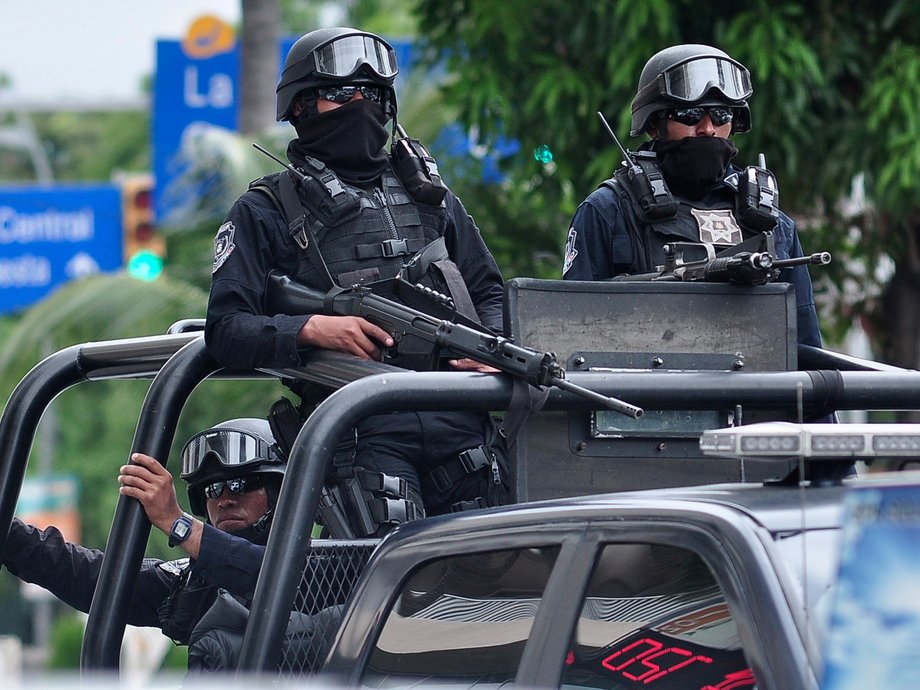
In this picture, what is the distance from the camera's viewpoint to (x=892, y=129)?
6.64 metres

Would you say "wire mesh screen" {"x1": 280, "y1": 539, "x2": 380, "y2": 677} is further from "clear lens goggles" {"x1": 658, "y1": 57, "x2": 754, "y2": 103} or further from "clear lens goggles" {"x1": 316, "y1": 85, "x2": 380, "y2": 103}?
"clear lens goggles" {"x1": 658, "y1": 57, "x2": 754, "y2": 103}

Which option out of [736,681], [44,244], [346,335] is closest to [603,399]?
[346,335]

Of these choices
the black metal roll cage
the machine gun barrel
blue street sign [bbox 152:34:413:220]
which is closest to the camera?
the black metal roll cage

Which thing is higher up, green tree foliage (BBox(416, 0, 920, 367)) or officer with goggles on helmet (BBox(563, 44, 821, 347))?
green tree foliage (BBox(416, 0, 920, 367))

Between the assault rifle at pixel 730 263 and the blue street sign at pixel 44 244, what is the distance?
15365 mm

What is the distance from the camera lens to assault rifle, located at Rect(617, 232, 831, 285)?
374 centimetres

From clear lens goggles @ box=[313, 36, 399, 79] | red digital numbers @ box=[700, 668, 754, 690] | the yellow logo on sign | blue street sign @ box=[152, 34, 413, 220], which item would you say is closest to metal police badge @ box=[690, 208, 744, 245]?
clear lens goggles @ box=[313, 36, 399, 79]

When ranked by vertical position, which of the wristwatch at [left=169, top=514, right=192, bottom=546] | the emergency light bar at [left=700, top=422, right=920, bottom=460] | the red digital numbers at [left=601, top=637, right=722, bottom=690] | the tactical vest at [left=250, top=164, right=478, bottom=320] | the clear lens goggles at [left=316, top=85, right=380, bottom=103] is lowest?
the red digital numbers at [left=601, top=637, right=722, bottom=690]

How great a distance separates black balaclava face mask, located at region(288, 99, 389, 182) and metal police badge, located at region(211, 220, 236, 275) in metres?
0.27

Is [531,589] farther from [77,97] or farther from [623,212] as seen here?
[77,97]

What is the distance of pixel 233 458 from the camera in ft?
15.1

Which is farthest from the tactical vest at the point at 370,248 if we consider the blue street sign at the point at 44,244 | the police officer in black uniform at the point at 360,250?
the blue street sign at the point at 44,244

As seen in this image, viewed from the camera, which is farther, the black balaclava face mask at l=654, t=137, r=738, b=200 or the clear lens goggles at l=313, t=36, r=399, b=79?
the black balaclava face mask at l=654, t=137, r=738, b=200

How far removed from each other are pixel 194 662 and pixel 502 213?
189 inches
